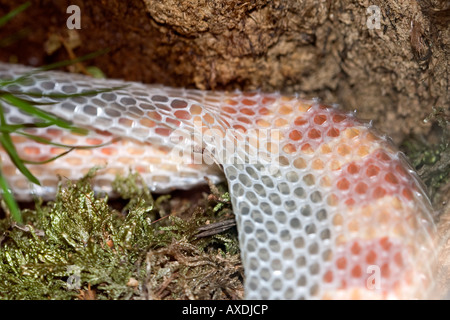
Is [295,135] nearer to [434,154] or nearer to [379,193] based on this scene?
[379,193]

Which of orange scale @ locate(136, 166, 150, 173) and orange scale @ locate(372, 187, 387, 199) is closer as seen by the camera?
orange scale @ locate(372, 187, 387, 199)

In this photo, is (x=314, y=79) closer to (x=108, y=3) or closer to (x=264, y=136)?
(x=264, y=136)

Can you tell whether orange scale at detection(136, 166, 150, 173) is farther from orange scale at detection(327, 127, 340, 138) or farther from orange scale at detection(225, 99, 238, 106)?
orange scale at detection(327, 127, 340, 138)

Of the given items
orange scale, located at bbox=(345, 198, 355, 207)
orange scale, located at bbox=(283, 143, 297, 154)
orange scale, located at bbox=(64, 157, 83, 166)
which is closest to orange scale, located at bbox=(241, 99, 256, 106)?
orange scale, located at bbox=(283, 143, 297, 154)

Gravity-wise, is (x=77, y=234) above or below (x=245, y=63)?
below

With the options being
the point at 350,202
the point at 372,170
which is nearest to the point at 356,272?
the point at 350,202
